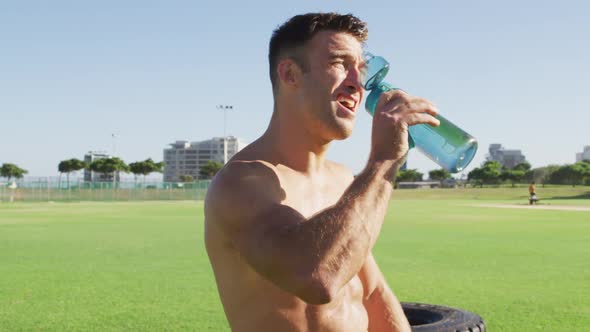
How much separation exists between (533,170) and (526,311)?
129418 millimetres

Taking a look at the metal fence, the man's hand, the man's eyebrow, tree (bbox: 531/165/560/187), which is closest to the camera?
the man's hand

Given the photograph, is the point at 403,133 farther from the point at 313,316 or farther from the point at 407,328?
the point at 407,328

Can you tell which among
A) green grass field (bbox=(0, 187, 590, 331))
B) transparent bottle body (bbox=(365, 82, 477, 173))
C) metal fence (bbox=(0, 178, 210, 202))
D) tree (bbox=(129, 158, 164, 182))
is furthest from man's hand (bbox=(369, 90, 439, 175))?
tree (bbox=(129, 158, 164, 182))

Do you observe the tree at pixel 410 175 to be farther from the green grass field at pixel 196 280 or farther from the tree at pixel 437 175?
the green grass field at pixel 196 280

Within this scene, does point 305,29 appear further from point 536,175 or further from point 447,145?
point 536,175

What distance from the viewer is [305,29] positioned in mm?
1980

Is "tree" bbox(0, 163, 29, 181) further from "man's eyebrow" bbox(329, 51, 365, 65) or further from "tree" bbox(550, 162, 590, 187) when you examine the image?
"man's eyebrow" bbox(329, 51, 365, 65)

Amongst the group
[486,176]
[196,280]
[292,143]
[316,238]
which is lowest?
[196,280]

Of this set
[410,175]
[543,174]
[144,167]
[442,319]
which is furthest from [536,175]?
[442,319]

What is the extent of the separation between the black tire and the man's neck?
56.6 inches

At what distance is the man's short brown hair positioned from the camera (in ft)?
6.47

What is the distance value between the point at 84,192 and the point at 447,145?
203 ft

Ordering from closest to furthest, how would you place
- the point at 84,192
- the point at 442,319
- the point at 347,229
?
the point at 347,229 < the point at 442,319 < the point at 84,192

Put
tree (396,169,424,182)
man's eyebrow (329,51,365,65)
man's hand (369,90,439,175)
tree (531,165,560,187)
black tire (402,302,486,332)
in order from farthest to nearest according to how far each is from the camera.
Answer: tree (396,169,424,182) < tree (531,165,560,187) < black tire (402,302,486,332) < man's eyebrow (329,51,365,65) < man's hand (369,90,439,175)
